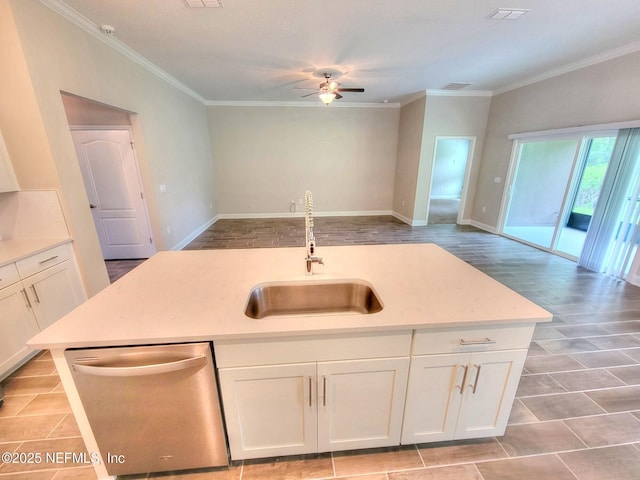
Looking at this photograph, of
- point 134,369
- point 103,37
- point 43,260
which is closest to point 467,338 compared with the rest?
point 134,369

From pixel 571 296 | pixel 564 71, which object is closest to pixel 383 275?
pixel 571 296

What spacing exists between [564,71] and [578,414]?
488 centimetres

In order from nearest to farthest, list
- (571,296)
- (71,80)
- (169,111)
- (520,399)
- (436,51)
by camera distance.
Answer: (520,399)
(71,80)
(571,296)
(436,51)
(169,111)

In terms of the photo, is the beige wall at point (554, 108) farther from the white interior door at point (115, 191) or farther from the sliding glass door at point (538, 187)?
the white interior door at point (115, 191)

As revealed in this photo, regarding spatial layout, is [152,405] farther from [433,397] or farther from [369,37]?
[369,37]

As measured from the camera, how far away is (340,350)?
1106mm

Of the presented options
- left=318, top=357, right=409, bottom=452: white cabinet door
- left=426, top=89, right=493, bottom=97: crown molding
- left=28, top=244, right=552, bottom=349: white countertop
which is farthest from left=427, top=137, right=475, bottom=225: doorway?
left=318, top=357, right=409, bottom=452: white cabinet door

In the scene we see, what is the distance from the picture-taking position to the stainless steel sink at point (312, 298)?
145cm

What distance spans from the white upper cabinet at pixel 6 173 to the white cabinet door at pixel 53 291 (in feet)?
2.41

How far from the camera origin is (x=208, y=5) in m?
2.30

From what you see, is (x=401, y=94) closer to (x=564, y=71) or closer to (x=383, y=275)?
(x=564, y=71)

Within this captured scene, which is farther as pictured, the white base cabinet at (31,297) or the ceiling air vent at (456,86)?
the ceiling air vent at (456,86)

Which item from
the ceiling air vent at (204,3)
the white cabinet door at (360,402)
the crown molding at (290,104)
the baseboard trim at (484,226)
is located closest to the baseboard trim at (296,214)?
the baseboard trim at (484,226)

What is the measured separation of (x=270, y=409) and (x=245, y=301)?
1.69ft
